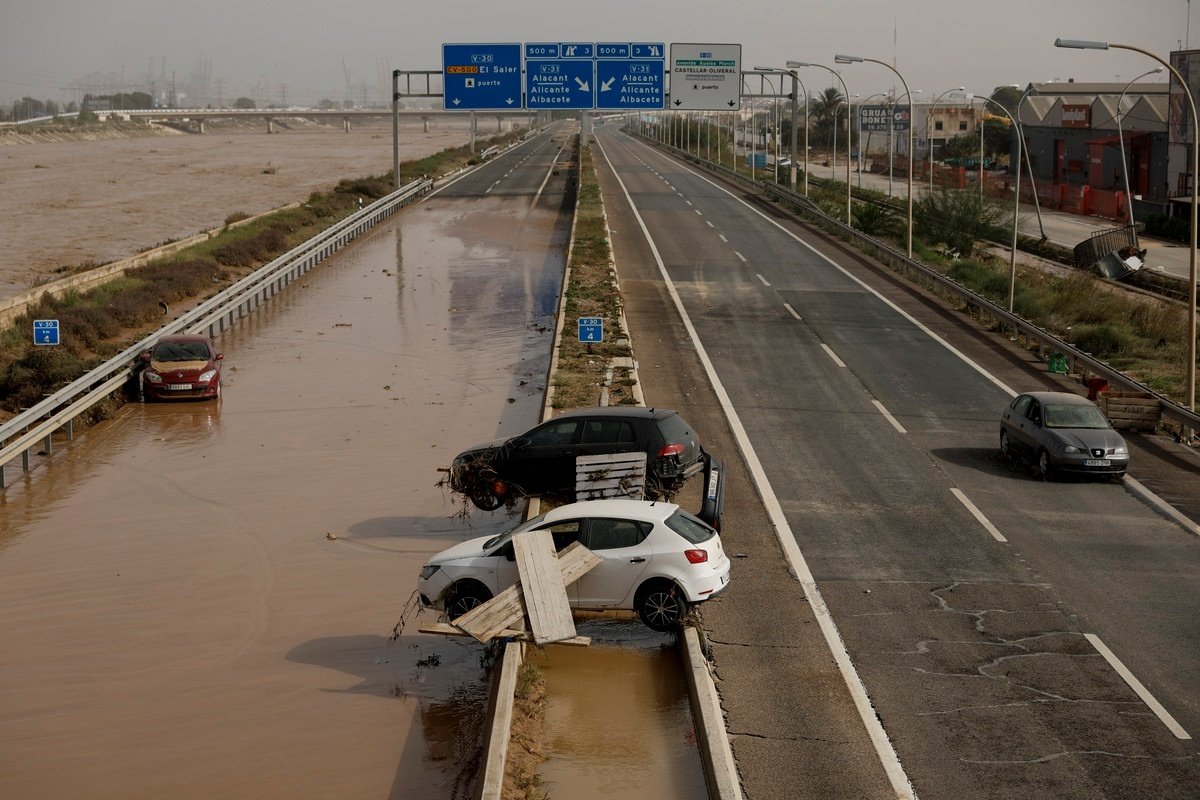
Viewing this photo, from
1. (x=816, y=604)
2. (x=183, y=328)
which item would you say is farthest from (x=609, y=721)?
(x=183, y=328)

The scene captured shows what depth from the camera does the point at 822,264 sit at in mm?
48406

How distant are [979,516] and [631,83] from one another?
4699cm

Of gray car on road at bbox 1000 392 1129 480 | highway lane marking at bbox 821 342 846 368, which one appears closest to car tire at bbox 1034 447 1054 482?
gray car on road at bbox 1000 392 1129 480

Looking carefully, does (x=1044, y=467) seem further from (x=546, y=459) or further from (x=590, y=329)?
(x=590, y=329)

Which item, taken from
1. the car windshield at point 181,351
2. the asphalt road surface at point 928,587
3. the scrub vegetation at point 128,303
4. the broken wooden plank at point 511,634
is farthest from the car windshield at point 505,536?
the scrub vegetation at point 128,303

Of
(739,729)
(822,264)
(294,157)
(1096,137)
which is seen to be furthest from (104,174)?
(739,729)

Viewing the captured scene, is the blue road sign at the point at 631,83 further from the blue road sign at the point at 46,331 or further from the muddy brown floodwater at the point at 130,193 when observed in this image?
the blue road sign at the point at 46,331

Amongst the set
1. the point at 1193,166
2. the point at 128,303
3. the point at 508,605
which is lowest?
the point at 508,605

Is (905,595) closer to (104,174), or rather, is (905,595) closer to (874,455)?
(874,455)

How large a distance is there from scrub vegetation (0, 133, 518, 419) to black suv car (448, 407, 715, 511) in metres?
14.6

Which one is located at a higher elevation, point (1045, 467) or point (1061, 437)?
point (1061, 437)

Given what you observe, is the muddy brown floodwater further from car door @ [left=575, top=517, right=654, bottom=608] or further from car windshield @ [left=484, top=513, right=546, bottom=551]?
car door @ [left=575, top=517, right=654, bottom=608]

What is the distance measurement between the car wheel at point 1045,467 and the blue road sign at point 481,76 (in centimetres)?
4512

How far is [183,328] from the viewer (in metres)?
35.7
